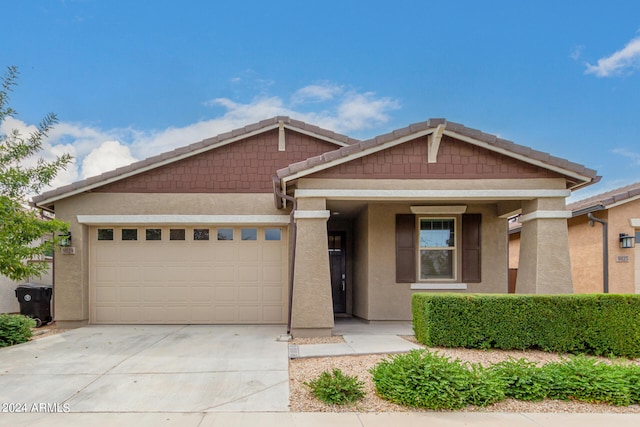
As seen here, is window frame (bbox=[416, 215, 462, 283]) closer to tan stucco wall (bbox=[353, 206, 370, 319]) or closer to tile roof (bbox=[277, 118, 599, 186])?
tan stucco wall (bbox=[353, 206, 370, 319])

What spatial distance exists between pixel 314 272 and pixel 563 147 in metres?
13.0

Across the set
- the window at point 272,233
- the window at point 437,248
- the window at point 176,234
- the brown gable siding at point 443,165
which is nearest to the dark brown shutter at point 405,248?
the window at point 437,248

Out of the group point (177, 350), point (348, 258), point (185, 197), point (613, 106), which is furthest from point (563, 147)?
point (177, 350)

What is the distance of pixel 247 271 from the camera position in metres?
10.5

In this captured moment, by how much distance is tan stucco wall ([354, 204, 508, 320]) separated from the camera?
10.4m

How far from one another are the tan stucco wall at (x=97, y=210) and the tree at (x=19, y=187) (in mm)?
1137

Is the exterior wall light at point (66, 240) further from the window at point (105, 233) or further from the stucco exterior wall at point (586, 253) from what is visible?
the stucco exterior wall at point (586, 253)

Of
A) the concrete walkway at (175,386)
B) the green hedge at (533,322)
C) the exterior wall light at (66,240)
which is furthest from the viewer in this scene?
the exterior wall light at (66,240)

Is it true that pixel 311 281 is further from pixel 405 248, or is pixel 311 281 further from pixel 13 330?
pixel 13 330

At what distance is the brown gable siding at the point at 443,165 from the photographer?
8.84m

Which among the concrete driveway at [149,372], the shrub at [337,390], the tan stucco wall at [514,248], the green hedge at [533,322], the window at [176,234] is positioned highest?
the window at [176,234]

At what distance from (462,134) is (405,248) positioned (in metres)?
3.10

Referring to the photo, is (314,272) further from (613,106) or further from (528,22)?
(613,106)

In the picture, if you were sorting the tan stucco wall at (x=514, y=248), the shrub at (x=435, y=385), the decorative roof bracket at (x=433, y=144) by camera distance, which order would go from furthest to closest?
the tan stucco wall at (x=514, y=248) → the decorative roof bracket at (x=433, y=144) → the shrub at (x=435, y=385)
